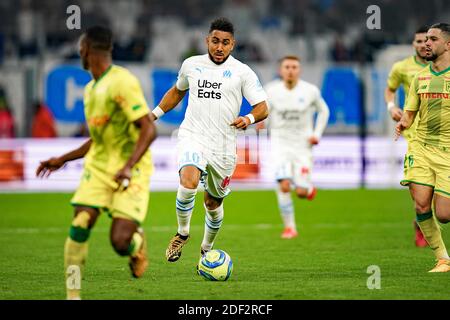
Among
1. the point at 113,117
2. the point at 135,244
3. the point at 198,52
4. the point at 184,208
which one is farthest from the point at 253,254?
the point at 198,52

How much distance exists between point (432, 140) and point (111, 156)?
4.00 metres

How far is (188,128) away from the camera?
10430 mm

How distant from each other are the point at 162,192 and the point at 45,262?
456 inches

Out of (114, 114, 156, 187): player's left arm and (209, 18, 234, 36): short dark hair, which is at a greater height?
(209, 18, 234, 36): short dark hair

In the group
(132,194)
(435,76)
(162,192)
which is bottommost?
(162,192)

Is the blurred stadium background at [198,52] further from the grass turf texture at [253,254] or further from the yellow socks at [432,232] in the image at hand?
the yellow socks at [432,232]

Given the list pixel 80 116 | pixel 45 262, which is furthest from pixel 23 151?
pixel 45 262

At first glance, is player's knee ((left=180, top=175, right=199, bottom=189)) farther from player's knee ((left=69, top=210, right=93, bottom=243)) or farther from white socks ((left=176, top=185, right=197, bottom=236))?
player's knee ((left=69, top=210, right=93, bottom=243))

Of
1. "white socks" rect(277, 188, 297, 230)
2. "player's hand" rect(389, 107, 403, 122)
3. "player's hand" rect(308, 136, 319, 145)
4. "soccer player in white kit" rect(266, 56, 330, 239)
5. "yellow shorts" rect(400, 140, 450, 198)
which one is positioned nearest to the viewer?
"yellow shorts" rect(400, 140, 450, 198)

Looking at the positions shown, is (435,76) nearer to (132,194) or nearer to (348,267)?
(348,267)

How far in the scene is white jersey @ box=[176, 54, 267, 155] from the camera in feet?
34.0

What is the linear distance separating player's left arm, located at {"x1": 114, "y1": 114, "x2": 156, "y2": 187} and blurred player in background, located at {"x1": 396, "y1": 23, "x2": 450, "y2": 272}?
3406 millimetres

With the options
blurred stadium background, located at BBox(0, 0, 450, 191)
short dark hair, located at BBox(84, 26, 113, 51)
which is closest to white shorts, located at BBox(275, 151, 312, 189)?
blurred stadium background, located at BBox(0, 0, 450, 191)

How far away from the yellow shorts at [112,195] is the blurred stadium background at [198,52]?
1479cm
